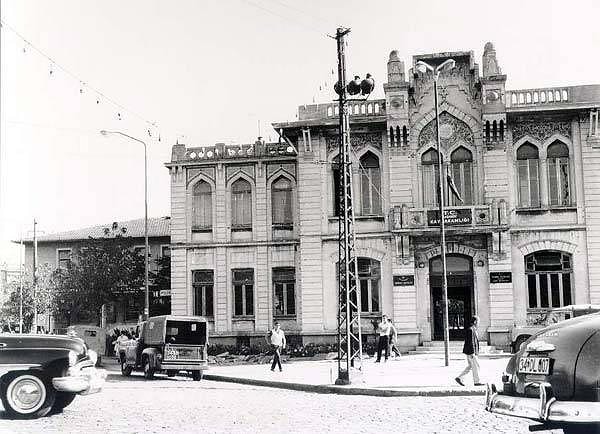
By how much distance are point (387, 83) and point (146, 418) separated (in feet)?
71.6

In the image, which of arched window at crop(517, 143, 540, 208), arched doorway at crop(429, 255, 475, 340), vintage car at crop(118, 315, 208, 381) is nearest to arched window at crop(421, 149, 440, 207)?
arched doorway at crop(429, 255, 475, 340)

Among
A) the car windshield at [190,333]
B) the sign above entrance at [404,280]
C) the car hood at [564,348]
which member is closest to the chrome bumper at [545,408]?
the car hood at [564,348]

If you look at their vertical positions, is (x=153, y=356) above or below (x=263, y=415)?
above

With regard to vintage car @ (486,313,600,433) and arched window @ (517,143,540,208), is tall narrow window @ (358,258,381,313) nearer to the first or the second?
arched window @ (517,143,540,208)

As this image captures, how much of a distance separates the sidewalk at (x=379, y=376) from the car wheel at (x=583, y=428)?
28.5 feet

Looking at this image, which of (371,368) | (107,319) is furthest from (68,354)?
(107,319)

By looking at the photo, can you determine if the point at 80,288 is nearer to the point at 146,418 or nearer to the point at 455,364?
the point at 455,364

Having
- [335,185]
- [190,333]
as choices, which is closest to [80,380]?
[190,333]

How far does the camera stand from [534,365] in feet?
26.3

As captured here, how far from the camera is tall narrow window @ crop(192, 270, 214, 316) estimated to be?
35.4 m

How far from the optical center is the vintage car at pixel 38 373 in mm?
12461

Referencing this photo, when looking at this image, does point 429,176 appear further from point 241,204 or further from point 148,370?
point 148,370

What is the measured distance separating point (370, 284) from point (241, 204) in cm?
724

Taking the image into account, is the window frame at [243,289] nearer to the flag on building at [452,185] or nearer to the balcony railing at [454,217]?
the balcony railing at [454,217]
